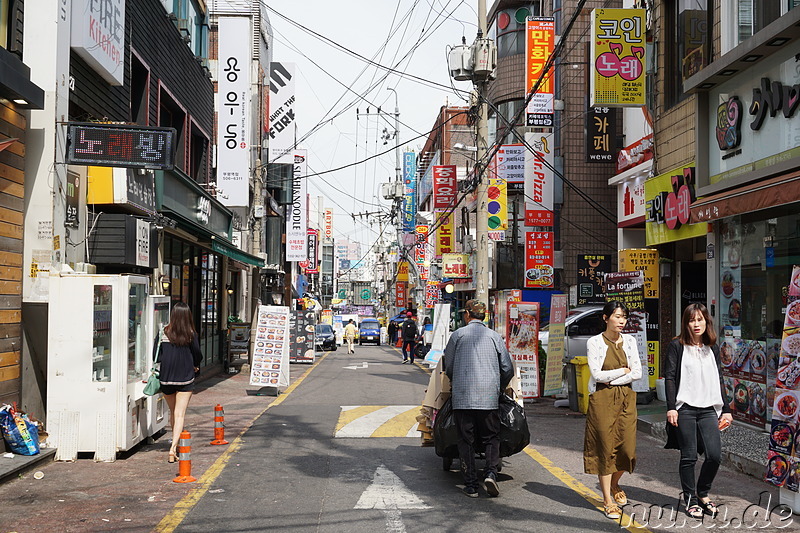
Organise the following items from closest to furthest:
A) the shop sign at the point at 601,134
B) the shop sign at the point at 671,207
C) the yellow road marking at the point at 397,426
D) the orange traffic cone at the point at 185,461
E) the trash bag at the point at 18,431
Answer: the orange traffic cone at the point at 185,461 < the trash bag at the point at 18,431 < the yellow road marking at the point at 397,426 < the shop sign at the point at 671,207 < the shop sign at the point at 601,134

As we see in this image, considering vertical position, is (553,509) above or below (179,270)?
below

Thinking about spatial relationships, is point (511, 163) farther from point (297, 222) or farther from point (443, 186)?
point (297, 222)

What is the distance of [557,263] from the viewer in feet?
98.9

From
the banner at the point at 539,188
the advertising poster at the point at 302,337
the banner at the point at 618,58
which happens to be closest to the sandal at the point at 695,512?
the banner at the point at 618,58

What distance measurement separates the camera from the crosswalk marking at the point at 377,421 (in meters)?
11.4

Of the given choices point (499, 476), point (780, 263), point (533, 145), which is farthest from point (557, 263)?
point (499, 476)

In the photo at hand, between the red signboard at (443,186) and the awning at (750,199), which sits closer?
the awning at (750,199)

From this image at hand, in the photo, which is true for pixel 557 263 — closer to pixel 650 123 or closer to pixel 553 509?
pixel 650 123

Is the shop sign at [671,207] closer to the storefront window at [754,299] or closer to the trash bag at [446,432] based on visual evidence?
the storefront window at [754,299]

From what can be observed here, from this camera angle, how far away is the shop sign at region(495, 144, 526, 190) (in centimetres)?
3048

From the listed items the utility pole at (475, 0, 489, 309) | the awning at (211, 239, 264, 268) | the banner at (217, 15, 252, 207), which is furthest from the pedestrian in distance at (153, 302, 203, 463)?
the banner at (217, 15, 252, 207)

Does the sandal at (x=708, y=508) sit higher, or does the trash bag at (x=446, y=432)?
the trash bag at (x=446, y=432)

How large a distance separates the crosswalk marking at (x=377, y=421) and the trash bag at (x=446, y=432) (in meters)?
3.10

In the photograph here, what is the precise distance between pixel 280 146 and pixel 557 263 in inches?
450
